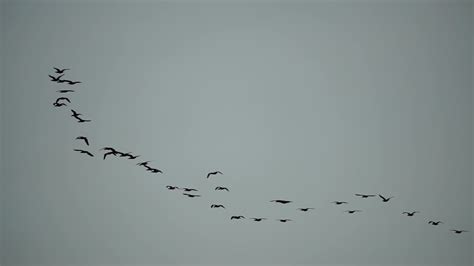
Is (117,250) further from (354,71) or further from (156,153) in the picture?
(354,71)

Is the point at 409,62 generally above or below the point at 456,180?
above

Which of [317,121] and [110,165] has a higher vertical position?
[317,121]

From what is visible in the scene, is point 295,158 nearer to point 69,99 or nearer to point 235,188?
point 235,188

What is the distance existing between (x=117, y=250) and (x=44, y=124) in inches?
30.7

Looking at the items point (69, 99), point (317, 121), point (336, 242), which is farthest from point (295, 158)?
point (69, 99)

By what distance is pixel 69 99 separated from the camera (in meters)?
2.44

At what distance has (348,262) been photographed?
2.42 m

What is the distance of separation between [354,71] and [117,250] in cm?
159

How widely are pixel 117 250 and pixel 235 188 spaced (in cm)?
70

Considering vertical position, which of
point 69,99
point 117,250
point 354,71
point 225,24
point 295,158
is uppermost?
point 225,24

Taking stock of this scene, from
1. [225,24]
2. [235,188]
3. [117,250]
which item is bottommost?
[117,250]

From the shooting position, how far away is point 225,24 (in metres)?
2.47

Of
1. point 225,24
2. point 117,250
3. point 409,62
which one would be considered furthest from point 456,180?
point 117,250

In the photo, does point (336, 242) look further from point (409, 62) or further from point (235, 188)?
point (409, 62)
